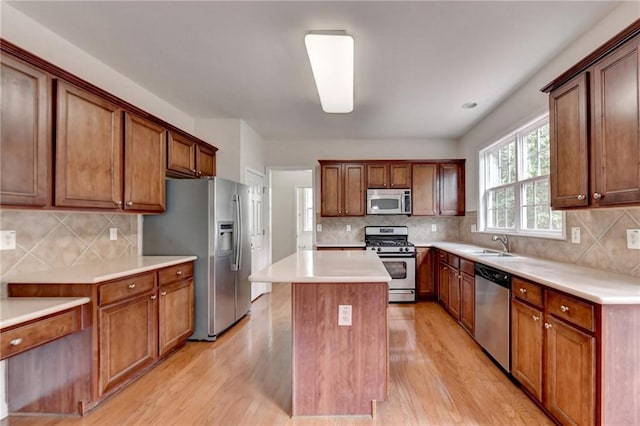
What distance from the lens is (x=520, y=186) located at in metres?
3.32

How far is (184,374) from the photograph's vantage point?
2502 millimetres

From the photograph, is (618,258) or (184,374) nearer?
(618,258)

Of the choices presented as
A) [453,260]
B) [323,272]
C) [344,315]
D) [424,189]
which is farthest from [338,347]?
[424,189]

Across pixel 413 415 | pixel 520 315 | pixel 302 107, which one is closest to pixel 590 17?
pixel 520 315

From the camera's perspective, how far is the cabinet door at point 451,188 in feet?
16.0

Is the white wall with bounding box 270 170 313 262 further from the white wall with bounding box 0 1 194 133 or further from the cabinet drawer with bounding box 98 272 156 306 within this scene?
the cabinet drawer with bounding box 98 272 156 306

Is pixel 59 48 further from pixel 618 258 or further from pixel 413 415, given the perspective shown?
pixel 618 258

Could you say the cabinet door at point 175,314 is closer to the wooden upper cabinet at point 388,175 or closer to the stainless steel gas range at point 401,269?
the stainless steel gas range at point 401,269

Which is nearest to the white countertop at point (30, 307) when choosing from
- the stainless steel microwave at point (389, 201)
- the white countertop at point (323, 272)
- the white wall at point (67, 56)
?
the white countertop at point (323, 272)

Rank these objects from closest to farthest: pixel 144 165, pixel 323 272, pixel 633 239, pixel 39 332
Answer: pixel 39 332
pixel 633 239
pixel 323 272
pixel 144 165

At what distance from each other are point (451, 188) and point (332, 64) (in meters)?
3.48

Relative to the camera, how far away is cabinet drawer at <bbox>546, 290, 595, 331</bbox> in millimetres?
1534

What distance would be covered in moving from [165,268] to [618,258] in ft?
11.3

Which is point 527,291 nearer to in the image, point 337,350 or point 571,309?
point 571,309
